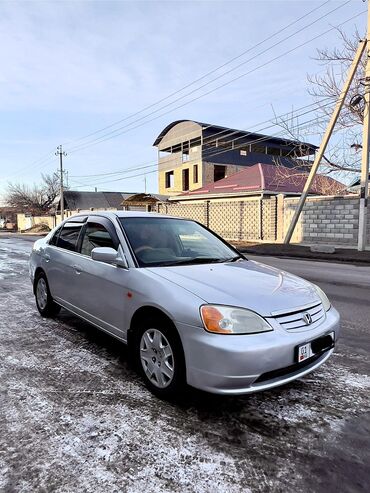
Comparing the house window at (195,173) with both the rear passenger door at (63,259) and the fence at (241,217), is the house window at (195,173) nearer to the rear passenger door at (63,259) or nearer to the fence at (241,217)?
the fence at (241,217)

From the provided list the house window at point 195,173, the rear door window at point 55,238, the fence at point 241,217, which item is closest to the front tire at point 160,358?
the rear door window at point 55,238

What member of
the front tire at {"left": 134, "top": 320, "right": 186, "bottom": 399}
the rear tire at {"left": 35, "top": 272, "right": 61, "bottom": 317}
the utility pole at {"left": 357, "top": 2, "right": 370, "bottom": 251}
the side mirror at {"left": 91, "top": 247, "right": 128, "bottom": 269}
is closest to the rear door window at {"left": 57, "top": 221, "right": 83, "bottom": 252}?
the rear tire at {"left": 35, "top": 272, "right": 61, "bottom": 317}

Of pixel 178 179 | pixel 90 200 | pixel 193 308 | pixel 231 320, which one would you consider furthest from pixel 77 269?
pixel 90 200

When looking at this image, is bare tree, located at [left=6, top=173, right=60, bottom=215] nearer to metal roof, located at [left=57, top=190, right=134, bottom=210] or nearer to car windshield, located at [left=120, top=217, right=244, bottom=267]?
metal roof, located at [left=57, top=190, right=134, bottom=210]

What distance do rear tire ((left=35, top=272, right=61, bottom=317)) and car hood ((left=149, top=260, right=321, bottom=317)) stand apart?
2525mm

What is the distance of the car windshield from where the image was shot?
3746 millimetres

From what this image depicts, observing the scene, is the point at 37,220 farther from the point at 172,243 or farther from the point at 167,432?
the point at 167,432

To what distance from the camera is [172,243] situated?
13.7 ft

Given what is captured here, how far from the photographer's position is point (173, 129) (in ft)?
151

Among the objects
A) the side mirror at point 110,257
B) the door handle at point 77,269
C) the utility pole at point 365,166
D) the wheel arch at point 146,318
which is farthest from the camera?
the utility pole at point 365,166

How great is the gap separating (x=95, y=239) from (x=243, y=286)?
6.34ft

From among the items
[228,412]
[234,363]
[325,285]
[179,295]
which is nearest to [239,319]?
[234,363]

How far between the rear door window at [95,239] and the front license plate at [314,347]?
6.51ft

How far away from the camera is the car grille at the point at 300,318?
281cm
